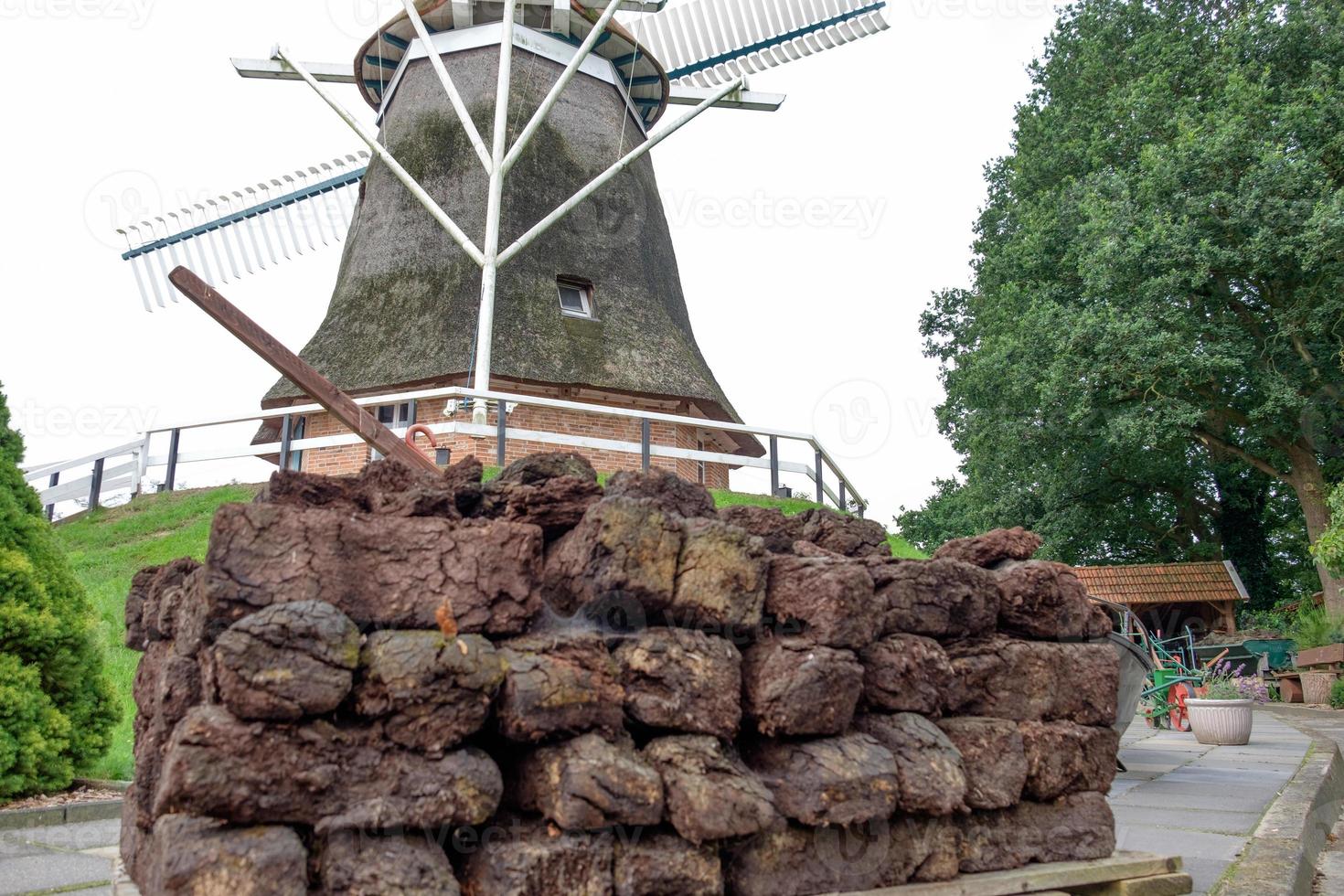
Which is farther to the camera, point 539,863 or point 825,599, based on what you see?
point 825,599

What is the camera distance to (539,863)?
241 cm

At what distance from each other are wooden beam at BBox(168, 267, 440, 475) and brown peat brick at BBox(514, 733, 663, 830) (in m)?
1.28

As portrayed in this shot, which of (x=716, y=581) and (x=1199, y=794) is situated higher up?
(x=716, y=581)

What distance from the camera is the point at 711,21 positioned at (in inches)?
794

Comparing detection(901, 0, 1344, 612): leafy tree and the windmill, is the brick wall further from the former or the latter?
detection(901, 0, 1344, 612): leafy tree

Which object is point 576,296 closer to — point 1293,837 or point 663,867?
point 1293,837

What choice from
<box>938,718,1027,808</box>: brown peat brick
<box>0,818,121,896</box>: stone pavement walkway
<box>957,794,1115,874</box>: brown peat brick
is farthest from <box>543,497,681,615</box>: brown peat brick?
<box>0,818,121,896</box>: stone pavement walkway

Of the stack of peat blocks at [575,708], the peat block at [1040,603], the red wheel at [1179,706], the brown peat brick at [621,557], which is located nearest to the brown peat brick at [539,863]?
the stack of peat blocks at [575,708]

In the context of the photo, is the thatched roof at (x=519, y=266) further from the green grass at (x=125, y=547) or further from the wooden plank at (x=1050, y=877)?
the wooden plank at (x=1050, y=877)

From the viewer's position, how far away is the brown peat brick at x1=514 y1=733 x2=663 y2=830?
2457 millimetres

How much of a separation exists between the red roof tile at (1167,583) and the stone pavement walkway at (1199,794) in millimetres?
9473

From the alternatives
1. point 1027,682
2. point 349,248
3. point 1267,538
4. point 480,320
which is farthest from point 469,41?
point 1267,538

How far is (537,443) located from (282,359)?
342 inches

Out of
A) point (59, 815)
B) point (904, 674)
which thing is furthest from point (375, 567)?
point (59, 815)
